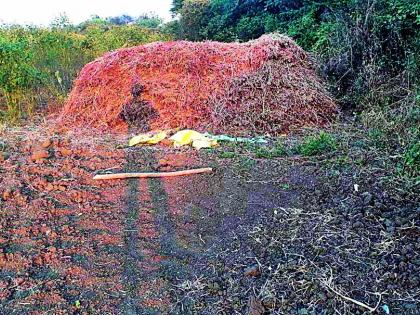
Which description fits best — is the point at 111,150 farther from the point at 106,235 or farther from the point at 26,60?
the point at 26,60

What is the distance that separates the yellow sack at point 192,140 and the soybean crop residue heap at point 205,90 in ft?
2.47

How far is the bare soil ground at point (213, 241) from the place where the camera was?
6.62 feet

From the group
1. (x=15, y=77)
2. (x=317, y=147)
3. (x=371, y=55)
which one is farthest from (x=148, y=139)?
(x=371, y=55)

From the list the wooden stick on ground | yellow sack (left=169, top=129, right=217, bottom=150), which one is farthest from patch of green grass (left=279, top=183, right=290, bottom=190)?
yellow sack (left=169, top=129, right=217, bottom=150)

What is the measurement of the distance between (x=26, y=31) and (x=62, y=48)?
3.26 ft

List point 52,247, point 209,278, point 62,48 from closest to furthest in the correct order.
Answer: point 209,278
point 52,247
point 62,48

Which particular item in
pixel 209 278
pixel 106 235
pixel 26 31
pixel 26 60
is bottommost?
pixel 209 278

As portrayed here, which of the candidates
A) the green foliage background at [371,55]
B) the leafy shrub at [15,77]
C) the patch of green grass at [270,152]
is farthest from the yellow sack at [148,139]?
the leafy shrub at [15,77]

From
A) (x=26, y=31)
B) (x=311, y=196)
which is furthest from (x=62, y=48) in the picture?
(x=311, y=196)

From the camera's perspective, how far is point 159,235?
8.61 feet

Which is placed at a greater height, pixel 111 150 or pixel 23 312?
pixel 111 150

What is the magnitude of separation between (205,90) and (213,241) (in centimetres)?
357

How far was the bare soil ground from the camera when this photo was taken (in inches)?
79.4

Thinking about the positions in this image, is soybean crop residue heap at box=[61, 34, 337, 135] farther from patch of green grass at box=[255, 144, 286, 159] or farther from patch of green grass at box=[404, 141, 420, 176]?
patch of green grass at box=[404, 141, 420, 176]
